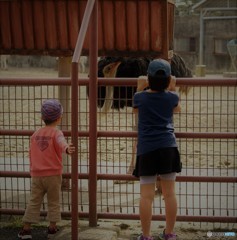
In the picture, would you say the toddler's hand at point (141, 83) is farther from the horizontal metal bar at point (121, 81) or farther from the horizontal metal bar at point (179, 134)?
the horizontal metal bar at point (179, 134)

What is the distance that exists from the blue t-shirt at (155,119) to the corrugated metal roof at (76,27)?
200 centimetres

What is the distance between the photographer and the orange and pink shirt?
4590 mm

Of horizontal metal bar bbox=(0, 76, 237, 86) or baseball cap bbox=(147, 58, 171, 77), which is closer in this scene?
baseball cap bbox=(147, 58, 171, 77)

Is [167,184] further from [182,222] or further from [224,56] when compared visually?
[224,56]

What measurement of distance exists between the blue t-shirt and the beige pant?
837 millimetres

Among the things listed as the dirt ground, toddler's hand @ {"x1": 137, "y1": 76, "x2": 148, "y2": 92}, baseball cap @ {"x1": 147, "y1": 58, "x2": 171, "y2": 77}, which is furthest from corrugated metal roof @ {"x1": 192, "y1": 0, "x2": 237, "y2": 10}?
baseball cap @ {"x1": 147, "y1": 58, "x2": 171, "y2": 77}

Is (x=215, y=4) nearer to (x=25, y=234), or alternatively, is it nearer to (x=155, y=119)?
(x=25, y=234)

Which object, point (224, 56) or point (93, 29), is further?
point (224, 56)

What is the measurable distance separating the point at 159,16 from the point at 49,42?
123cm

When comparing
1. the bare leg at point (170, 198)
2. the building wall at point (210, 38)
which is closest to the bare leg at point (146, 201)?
the bare leg at point (170, 198)

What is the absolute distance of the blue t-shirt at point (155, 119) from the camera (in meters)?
4.19

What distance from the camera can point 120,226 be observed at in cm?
527

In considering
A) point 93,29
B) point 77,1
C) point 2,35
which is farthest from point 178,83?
point 2,35

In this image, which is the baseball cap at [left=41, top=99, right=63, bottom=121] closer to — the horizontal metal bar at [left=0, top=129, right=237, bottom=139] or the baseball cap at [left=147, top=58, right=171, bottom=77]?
the horizontal metal bar at [left=0, top=129, right=237, bottom=139]
